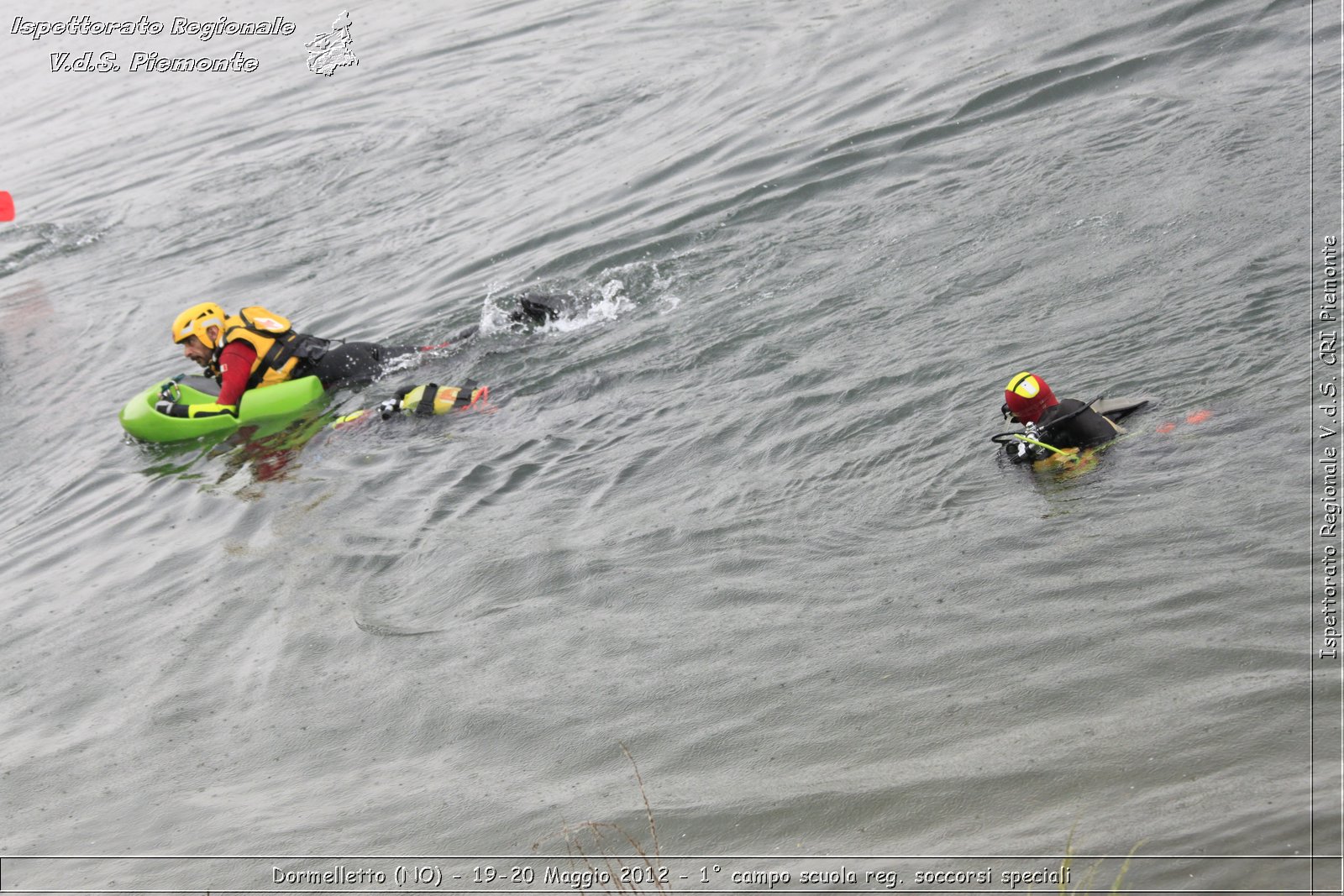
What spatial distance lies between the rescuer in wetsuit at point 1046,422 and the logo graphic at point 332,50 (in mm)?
17369

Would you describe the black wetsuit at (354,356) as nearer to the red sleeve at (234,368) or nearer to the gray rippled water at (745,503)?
the gray rippled water at (745,503)

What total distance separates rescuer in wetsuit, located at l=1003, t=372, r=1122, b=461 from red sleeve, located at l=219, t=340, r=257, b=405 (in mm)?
6364

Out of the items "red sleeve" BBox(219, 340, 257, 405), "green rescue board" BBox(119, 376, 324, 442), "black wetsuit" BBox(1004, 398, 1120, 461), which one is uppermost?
"red sleeve" BBox(219, 340, 257, 405)

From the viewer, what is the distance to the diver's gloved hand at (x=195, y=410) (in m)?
Answer: 10.2

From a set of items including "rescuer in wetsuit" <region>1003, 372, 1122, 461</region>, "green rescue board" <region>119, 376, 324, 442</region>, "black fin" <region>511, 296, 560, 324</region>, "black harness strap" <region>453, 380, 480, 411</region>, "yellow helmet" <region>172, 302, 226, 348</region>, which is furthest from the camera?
"black fin" <region>511, 296, 560, 324</region>

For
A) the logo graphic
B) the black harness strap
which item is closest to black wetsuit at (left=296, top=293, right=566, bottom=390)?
the black harness strap

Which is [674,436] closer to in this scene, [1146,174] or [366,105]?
[1146,174]

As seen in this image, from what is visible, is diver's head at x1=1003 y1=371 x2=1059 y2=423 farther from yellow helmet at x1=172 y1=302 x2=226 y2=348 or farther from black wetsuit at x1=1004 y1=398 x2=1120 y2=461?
yellow helmet at x1=172 y1=302 x2=226 y2=348

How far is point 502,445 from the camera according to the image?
869 cm

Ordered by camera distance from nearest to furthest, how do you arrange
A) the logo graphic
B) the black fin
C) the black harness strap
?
the black harness strap → the black fin → the logo graphic

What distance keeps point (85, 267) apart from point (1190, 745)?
588 inches

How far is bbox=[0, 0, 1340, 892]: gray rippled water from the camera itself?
465 centimetres

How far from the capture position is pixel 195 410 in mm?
10234

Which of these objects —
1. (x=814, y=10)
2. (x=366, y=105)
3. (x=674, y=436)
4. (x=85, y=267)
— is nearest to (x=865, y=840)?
(x=674, y=436)
